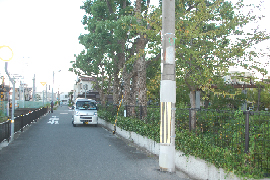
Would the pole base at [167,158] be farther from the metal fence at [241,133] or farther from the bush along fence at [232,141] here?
the metal fence at [241,133]

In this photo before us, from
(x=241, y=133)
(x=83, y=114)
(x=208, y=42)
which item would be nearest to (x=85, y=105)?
(x=83, y=114)

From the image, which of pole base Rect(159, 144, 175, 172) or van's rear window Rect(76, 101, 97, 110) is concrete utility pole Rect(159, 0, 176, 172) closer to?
pole base Rect(159, 144, 175, 172)

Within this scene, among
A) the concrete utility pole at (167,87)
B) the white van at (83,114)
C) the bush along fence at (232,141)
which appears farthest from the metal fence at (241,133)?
the white van at (83,114)

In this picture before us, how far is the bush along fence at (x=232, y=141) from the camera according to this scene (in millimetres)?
5473

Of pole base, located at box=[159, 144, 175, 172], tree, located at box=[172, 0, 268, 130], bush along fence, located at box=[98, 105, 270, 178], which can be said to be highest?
tree, located at box=[172, 0, 268, 130]

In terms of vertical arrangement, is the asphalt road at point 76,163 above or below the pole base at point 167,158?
below

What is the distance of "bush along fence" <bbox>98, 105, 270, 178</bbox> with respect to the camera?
18.0 feet

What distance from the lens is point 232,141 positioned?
6.27m

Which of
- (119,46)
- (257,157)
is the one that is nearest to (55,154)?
(257,157)

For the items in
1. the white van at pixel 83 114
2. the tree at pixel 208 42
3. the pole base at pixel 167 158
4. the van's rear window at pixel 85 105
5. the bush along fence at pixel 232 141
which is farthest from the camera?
the van's rear window at pixel 85 105

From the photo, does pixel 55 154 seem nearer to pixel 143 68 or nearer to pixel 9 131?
pixel 9 131

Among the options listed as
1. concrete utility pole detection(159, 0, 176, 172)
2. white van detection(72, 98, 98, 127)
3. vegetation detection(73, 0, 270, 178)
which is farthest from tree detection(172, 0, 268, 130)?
white van detection(72, 98, 98, 127)

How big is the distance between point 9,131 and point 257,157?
11.3 meters

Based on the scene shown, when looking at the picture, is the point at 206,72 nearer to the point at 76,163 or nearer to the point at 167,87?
the point at 167,87
